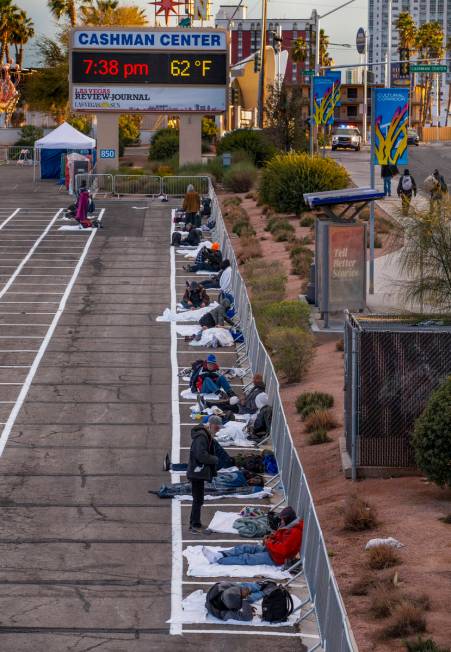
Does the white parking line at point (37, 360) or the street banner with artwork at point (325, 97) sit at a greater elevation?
the street banner with artwork at point (325, 97)

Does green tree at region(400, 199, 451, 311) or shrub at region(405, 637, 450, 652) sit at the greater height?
green tree at region(400, 199, 451, 311)

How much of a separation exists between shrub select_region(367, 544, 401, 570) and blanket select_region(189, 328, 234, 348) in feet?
46.8

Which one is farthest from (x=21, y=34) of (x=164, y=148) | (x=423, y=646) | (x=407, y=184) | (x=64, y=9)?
(x=423, y=646)

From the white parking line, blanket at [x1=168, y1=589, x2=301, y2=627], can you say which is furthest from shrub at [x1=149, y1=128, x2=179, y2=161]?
blanket at [x1=168, y1=589, x2=301, y2=627]

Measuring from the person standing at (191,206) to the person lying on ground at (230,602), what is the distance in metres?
32.0

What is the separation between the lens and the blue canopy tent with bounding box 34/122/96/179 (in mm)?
60875

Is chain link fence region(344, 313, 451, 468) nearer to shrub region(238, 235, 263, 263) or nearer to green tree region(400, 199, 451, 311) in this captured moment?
green tree region(400, 199, 451, 311)

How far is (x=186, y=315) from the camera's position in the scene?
32.4m

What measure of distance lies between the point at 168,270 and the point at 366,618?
88.0 feet

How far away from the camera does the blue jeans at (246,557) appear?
15188 millimetres

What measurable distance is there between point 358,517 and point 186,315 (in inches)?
642

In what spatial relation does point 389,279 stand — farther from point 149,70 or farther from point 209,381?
point 149,70

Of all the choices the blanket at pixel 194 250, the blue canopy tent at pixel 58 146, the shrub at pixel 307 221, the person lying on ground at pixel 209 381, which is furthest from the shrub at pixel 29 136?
the person lying on ground at pixel 209 381

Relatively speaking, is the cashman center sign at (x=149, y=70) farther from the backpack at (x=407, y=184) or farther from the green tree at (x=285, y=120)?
the backpack at (x=407, y=184)
